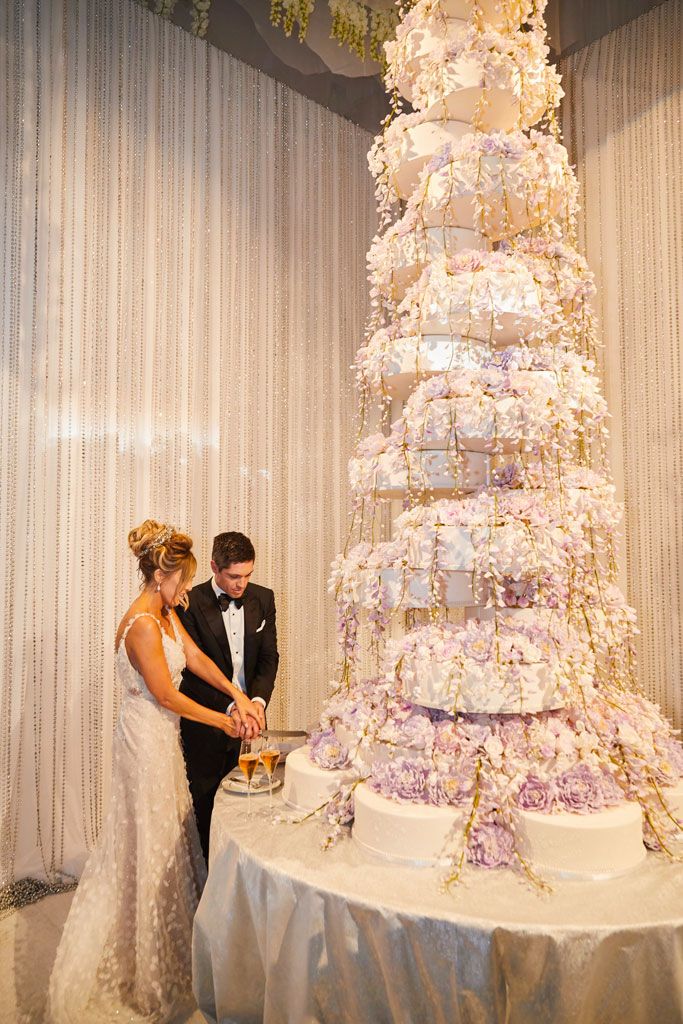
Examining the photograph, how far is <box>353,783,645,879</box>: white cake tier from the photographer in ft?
6.42

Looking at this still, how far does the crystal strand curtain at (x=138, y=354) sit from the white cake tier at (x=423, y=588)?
2.04 m

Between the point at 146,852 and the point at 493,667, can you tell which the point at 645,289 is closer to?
the point at 493,667

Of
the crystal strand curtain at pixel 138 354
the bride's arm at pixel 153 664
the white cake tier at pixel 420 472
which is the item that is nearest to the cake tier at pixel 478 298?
the white cake tier at pixel 420 472

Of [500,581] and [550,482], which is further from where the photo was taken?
[550,482]

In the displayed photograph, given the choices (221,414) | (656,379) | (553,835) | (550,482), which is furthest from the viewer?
(221,414)

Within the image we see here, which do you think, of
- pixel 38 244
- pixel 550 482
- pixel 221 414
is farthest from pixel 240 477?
pixel 550 482

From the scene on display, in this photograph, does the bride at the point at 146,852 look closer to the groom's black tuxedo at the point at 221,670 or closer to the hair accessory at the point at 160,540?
the hair accessory at the point at 160,540

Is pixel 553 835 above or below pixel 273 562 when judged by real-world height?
below

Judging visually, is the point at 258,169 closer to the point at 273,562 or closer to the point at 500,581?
the point at 273,562

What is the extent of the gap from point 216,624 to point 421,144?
2.36 m

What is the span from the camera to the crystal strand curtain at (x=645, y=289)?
13.4ft

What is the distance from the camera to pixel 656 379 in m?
4.17

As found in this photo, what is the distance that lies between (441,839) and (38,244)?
355 cm

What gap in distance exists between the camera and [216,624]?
3635 millimetres
